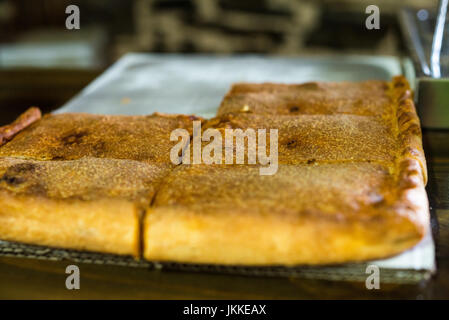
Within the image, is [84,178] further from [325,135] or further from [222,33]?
[222,33]

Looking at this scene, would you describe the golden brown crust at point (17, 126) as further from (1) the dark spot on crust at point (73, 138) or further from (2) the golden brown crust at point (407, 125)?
(2) the golden brown crust at point (407, 125)

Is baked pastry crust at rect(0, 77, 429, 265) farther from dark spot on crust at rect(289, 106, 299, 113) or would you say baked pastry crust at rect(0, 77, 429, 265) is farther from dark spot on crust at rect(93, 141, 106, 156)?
dark spot on crust at rect(289, 106, 299, 113)

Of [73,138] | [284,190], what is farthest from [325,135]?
[73,138]

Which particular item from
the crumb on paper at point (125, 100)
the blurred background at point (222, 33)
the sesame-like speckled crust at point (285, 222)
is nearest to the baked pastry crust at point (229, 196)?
the sesame-like speckled crust at point (285, 222)

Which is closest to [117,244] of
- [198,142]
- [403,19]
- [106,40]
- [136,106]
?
[198,142]

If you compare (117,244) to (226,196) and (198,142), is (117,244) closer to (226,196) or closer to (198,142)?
(226,196)

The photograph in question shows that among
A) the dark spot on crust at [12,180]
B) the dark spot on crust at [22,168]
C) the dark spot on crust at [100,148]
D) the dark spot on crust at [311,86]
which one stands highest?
the dark spot on crust at [311,86]

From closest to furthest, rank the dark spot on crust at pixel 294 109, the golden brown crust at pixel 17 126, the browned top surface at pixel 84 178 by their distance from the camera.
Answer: the browned top surface at pixel 84 178, the golden brown crust at pixel 17 126, the dark spot on crust at pixel 294 109
